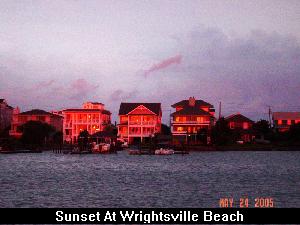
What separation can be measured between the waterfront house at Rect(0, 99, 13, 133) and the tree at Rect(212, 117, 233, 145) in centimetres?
5633

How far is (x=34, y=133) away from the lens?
119500 millimetres

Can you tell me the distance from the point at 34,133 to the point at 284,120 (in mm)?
65390

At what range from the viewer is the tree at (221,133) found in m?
110

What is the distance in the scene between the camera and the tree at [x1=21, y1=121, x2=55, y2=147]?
11925cm

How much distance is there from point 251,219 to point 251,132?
106783mm

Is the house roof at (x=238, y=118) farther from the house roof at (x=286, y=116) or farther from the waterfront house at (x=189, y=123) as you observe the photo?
the waterfront house at (x=189, y=123)

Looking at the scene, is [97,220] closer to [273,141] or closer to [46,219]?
[46,219]

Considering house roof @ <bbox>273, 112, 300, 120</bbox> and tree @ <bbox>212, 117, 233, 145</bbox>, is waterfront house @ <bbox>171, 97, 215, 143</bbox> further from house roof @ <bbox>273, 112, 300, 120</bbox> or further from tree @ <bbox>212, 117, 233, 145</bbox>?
house roof @ <bbox>273, 112, 300, 120</bbox>

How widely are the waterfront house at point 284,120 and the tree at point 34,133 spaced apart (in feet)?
198

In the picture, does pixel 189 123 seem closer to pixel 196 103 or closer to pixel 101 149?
pixel 196 103

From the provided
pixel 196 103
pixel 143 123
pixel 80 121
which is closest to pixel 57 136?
pixel 80 121

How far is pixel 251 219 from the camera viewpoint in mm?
28062
